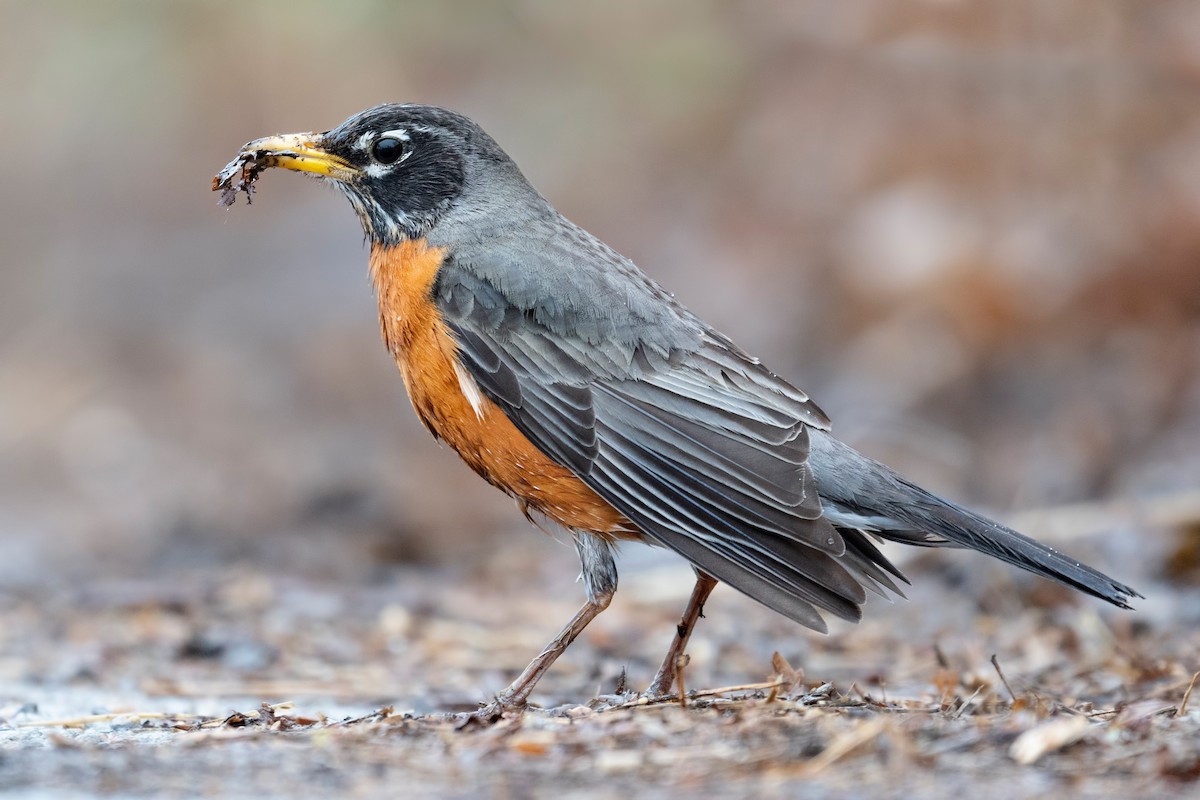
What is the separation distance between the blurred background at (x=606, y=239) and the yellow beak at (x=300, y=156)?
132 inches

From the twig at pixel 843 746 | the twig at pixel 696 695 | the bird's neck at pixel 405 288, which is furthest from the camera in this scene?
the bird's neck at pixel 405 288

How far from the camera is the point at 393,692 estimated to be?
A: 595cm

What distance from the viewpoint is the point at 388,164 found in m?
5.92

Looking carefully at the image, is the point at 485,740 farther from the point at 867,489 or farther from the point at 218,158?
the point at 218,158

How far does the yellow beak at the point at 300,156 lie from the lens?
589 centimetres

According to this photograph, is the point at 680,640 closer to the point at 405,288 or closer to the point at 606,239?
the point at 405,288

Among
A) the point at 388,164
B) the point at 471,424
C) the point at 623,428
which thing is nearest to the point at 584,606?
the point at 623,428

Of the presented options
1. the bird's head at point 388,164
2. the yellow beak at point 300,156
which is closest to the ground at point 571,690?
the bird's head at point 388,164

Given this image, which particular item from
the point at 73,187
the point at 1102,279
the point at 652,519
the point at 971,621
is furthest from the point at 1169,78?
the point at 73,187

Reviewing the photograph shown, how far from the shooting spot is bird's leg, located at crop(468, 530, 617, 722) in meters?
4.88

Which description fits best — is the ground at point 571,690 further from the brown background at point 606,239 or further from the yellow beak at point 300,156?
the yellow beak at point 300,156

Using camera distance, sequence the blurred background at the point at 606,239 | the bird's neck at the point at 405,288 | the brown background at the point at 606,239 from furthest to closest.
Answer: the blurred background at the point at 606,239
the brown background at the point at 606,239
the bird's neck at the point at 405,288

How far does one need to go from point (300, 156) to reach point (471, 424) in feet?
4.87

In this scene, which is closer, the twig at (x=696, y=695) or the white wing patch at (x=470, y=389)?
the twig at (x=696, y=695)
